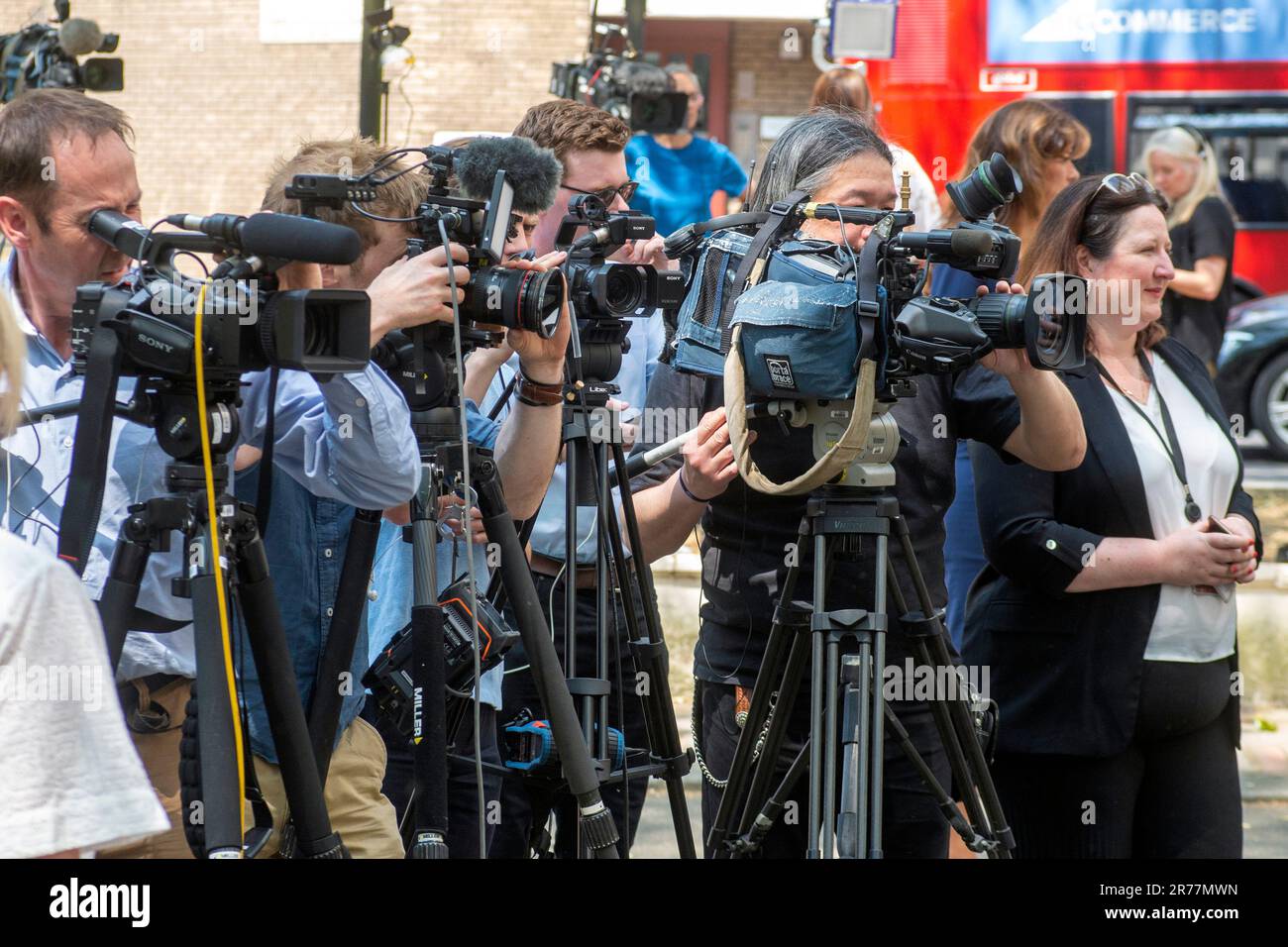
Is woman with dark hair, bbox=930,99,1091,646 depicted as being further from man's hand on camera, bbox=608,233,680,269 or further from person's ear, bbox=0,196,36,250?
person's ear, bbox=0,196,36,250

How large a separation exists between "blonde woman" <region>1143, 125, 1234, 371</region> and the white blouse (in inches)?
149

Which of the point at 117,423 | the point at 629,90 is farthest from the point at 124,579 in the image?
the point at 629,90

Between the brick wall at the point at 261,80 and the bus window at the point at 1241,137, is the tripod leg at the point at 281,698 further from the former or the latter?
the brick wall at the point at 261,80

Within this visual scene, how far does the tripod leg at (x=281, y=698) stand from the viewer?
214 cm

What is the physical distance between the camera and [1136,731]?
2984 millimetres

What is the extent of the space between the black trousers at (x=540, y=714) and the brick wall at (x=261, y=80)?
11.7m

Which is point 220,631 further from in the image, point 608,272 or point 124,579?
point 608,272

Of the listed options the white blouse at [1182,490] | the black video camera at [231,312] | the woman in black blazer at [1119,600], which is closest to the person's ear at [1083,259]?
the woman in black blazer at [1119,600]

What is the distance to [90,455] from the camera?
1995 mm

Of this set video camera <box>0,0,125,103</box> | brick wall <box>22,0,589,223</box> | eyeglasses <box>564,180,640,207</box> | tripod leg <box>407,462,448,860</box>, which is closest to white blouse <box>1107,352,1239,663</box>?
eyeglasses <box>564,180,640,207</box>

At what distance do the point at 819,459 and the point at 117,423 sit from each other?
3.54 ft
